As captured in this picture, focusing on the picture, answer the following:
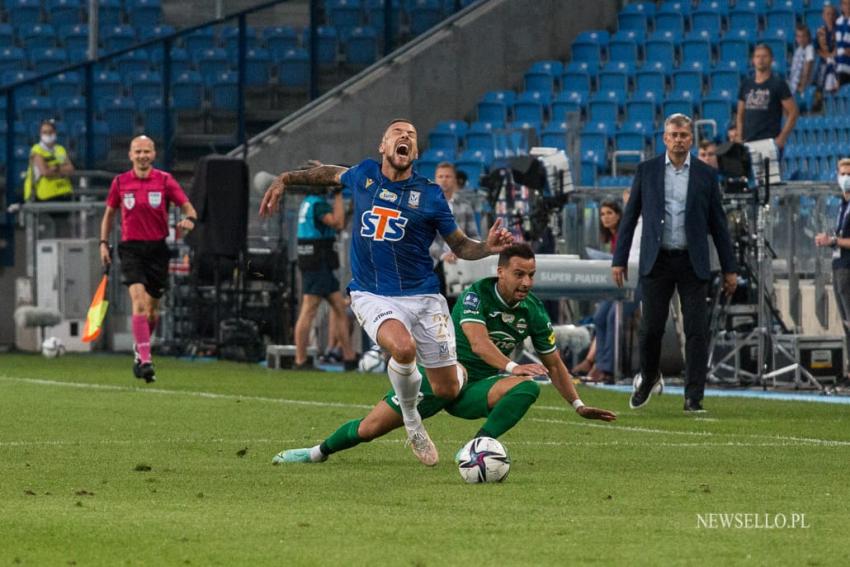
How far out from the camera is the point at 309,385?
61.0 feet

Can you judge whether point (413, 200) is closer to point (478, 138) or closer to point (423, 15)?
point (478, 138)

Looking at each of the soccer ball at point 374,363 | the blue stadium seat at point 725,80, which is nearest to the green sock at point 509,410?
the soccer ball at point 374,363

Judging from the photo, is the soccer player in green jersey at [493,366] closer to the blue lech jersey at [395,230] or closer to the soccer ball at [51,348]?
the blue lech jersey at [395,230]

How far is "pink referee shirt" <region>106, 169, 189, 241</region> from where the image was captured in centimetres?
1862

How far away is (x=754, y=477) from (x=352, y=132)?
62.1 ft

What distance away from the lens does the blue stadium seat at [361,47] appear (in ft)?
93.0

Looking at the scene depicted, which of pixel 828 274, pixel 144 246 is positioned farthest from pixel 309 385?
pixel 828 274

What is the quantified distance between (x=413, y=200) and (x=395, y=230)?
188mm

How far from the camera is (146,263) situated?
18547 mm

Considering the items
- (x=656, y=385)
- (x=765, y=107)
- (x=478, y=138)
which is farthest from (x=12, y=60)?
(x=656, y=385)

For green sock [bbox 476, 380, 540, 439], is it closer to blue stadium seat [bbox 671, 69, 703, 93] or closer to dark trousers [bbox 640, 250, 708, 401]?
dark trousers [bbox 640, 250, 708, 401]

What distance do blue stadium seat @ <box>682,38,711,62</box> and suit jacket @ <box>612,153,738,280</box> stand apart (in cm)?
1347

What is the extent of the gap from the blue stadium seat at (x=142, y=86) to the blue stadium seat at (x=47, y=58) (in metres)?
4.58

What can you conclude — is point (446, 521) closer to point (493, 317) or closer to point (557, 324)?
point (493, 317)
